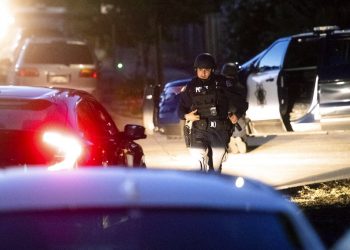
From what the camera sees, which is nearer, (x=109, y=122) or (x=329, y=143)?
(x=109, y=122)

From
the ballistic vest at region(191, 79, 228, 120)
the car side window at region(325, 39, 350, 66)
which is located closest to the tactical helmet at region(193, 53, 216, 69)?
the ballistic vest at region(191, 79, 228, 120)

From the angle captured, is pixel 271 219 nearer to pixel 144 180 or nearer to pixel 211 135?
pixel 144 180

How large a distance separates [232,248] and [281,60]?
441 inches

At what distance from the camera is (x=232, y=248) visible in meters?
3.88

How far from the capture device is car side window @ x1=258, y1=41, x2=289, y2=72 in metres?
15.0

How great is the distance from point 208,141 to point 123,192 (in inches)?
267

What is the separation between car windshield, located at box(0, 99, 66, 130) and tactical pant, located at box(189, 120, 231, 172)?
2.64m

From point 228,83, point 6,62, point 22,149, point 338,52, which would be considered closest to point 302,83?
point 338,52

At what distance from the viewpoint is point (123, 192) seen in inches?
149

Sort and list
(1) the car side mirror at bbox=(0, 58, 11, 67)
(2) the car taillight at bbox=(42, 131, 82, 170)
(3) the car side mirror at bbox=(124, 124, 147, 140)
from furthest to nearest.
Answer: (1) the car side mirror at bbox=(0, 58, 11, 67) → (3) the car side mirror at bbox=(124, 124, 147, 140) → (2) the car taillight at bbox=(42, 131, 82, 170)

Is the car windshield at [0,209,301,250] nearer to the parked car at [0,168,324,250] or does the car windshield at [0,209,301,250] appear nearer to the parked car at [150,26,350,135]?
the parked car at [0,168,324,250]

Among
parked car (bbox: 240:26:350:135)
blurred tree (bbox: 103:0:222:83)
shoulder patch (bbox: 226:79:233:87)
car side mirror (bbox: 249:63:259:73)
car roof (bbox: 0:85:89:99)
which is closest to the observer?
car roof (bbox: 0:85:89:99)

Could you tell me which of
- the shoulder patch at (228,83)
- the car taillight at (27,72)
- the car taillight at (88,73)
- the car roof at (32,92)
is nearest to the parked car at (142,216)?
the car roof at (32,92)

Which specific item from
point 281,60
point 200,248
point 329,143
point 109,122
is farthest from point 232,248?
point 329,143
